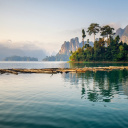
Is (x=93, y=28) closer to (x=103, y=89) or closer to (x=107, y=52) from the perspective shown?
(x=107, y=52)

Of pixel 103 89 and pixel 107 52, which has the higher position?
pixel 107 52

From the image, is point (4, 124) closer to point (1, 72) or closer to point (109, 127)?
point (109, 127)

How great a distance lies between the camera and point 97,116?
377 inches

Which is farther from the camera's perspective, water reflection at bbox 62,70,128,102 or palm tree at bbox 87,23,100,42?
palm tree at bbox 87,23,100,42

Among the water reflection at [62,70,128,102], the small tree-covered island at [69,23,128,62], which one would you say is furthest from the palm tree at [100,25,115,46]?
the water reflection at [62,70,128,102]

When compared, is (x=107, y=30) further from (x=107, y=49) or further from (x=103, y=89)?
(x=103, y=89)

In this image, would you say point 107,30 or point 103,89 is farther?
point 107,30

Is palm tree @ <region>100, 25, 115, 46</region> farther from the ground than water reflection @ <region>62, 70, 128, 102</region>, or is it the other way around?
palm tree @ <region>100, 25, 115, 46</region>

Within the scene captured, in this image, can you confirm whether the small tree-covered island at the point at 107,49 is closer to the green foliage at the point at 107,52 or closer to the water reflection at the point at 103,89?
the green foliage at the point at 107,52

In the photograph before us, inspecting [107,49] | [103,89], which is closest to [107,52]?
[107,49]

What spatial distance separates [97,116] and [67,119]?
211cm

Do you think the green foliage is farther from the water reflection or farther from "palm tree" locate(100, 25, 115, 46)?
the water reflection

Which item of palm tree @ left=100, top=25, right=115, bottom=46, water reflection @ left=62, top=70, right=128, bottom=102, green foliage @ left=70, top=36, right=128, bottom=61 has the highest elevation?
palm tree @ left=100, top=25, right=115, bottom=46

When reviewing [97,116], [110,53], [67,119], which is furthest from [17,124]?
[110,53]
